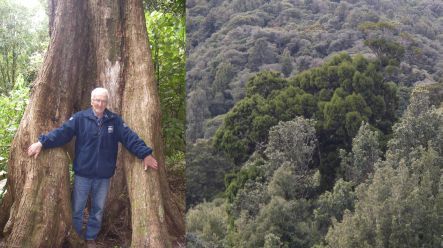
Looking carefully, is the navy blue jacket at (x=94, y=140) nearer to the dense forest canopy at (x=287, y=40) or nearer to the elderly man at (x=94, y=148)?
the elderly man at (x=94, y=148)

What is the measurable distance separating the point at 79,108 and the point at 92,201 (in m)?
0.57

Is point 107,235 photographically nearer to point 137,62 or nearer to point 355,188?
point 137,62

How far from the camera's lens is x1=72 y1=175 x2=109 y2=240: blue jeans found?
2.84 meters

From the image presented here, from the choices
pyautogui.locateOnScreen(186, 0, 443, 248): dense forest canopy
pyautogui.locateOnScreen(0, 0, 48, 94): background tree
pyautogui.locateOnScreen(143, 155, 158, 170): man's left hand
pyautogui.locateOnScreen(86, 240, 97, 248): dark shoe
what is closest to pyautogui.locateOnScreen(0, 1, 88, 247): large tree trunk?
pyautogui.locateOnScreen(86, 240, 97, 248): dark shoe

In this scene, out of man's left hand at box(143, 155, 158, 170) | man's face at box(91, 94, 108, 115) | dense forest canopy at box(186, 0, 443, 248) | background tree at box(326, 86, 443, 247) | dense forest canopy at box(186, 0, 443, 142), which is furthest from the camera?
dense forest canopy at box(186, 0, 443, 142)

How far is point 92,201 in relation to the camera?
2.95 meters

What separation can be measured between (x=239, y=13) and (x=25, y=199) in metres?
3.68

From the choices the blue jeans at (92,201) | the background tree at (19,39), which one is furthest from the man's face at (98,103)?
the background tree at (19,39)

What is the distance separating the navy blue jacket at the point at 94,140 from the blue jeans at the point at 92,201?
0.21 feet

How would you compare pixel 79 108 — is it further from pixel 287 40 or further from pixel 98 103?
pixel 287 40

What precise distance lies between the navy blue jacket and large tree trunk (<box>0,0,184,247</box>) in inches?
3.8

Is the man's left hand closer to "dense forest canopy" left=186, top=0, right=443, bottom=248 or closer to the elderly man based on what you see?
the elderly man

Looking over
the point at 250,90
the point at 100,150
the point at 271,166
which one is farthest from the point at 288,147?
the point at 100,150

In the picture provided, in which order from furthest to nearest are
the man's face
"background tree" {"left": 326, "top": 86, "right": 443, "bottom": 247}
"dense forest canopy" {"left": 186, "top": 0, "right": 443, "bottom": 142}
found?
"dense forest canopy" {"left": 186, "top": 0, "right": 443, "bottom": 142}, "background tree" {"left": 326, "top": 86, "right": 443, "bottom": 247}, the man's face
